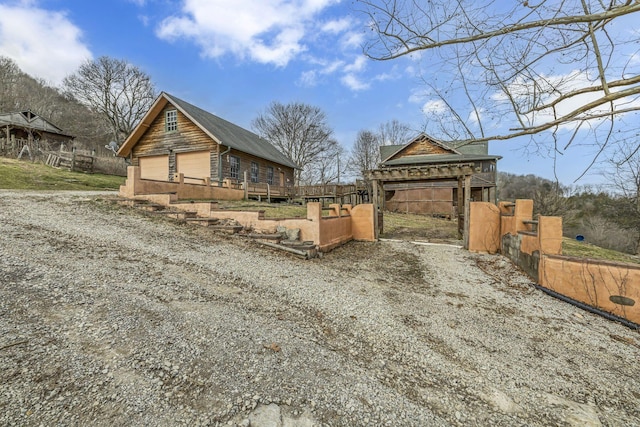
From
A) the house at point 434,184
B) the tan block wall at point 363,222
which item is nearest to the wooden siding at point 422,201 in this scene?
the house at point 434,184

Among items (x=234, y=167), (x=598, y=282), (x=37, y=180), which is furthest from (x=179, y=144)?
(x=598, y=282)

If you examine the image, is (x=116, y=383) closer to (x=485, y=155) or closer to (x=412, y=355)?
(x=412, y=355)

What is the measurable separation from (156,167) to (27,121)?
2018cm

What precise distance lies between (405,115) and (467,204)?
5.28 meters

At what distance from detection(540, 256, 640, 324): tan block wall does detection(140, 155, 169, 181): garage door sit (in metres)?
18.6

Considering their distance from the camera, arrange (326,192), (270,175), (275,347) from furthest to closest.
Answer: (270,175), (326,192), (275,347)

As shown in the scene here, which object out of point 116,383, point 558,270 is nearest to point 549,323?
point 558,270

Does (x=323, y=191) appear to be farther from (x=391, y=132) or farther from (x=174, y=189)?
(x=391, y=132)

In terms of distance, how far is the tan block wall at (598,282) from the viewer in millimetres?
4332

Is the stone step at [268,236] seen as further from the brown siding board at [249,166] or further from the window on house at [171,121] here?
the window on house at [171,121]

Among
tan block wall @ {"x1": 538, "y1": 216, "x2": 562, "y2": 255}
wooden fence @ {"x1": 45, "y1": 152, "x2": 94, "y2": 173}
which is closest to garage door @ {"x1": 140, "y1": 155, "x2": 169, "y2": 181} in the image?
wooden fence @ {"x1": 45, "y1": 152, "x2": 94, "y2": 173}

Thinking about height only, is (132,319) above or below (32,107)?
below

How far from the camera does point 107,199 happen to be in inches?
352

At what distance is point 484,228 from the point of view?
8.88 meters
